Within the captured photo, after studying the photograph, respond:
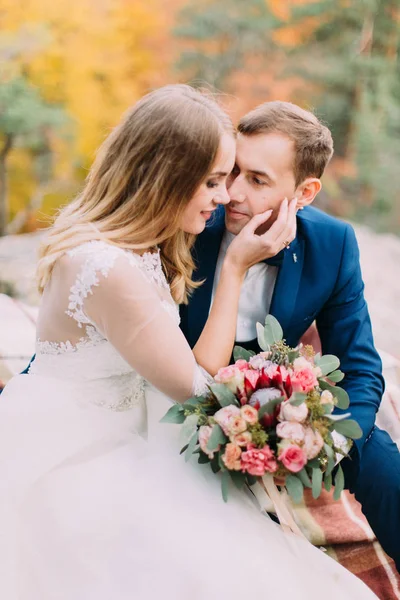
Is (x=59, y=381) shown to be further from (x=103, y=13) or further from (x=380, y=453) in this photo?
(x=103, y=13)

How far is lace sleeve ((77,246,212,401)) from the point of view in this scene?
157cm

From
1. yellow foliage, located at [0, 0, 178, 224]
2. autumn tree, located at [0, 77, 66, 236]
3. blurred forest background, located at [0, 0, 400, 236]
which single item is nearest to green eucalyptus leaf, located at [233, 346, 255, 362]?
blurred forest background, located at [0, 0, 400, 236]

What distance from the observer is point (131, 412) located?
1.77 m

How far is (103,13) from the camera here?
4.71 m

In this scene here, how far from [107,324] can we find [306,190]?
3.03 ft

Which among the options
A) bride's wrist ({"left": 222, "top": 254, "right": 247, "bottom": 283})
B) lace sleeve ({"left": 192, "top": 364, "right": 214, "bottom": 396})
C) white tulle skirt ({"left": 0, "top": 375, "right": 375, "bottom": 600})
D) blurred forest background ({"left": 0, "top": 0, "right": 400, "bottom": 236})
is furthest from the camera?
blurred forest background ({"left": 0, "top": 0, "right": 400, "bottom": 236})

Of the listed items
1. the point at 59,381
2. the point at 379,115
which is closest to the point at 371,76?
the point at 379,115

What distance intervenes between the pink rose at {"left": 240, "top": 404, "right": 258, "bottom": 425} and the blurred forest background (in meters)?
2.90

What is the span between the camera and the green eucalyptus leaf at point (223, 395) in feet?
4.98

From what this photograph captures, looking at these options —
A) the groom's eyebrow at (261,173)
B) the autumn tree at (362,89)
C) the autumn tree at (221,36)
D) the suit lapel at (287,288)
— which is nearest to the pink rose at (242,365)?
the suit lapel at (287,288)

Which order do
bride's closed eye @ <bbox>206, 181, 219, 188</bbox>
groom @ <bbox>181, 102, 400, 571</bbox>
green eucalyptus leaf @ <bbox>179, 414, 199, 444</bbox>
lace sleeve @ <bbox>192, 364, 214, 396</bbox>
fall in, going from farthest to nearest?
groom @ <bbox>181, 102, 400, 571</bbox>, bride's closed eye @ <bbox>206, 181, 219, 188</bbox>, lace sleeve @ <bbox>192, 364, 214, 396</bbox>, green eucalyptus leaf @ <bbox>179, 414, 199, 444</bbox>

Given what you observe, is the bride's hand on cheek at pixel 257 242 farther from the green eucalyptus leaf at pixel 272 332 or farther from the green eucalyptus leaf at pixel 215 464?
the green eucalyptus leaf at pixel 215 464

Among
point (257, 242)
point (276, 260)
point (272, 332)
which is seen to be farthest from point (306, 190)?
point (272, 332)

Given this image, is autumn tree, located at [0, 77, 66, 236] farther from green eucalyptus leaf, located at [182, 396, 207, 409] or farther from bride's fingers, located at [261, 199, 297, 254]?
green eucalyptus leaf, located at [182, 396, 207, 409]
